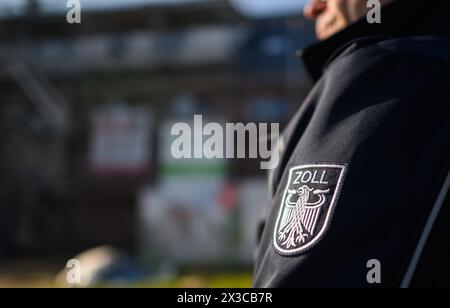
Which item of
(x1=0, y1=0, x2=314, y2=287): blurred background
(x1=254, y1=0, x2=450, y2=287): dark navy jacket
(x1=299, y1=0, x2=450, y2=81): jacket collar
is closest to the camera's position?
(x1=254, y1=0, x2=450, y2=287): dark navy jacket

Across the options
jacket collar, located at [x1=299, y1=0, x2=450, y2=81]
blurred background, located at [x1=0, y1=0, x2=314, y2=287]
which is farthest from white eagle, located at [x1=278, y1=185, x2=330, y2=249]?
blurred background, located at [x1=0, y1=0, x2=314, y2=287]

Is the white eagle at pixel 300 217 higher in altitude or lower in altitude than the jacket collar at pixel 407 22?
lower

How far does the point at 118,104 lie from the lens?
22438 mm

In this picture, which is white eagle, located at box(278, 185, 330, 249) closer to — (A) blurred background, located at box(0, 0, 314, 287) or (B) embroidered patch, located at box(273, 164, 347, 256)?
(B) embroidered patch, located at box(273, 164, 347, 256)

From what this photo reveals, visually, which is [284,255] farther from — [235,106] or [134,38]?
[134,38]

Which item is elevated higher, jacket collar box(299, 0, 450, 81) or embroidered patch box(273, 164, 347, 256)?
jacket collar box(299, 0, 450, 81)

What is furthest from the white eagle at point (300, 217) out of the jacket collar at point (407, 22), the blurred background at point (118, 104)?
the blurred background at point (118, 104)

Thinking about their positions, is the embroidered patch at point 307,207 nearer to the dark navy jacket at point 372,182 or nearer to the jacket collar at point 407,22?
the dark navy jacket at point 372,182

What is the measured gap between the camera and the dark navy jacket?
44.5 inches

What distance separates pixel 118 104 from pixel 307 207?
21744 millimetres

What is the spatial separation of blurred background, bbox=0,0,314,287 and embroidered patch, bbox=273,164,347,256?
18594mm

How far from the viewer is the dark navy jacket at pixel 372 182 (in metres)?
1.13

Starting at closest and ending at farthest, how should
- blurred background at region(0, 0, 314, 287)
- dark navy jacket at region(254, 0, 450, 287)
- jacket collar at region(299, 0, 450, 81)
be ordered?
1. dark navy jacket at region(254, 0, 450, 287)
2. jacket collar at region(299, 0, 450, 81)
3. blurred background at region(0, 0, 314, 287)

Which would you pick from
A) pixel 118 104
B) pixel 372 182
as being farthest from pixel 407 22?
pixel 118 104
